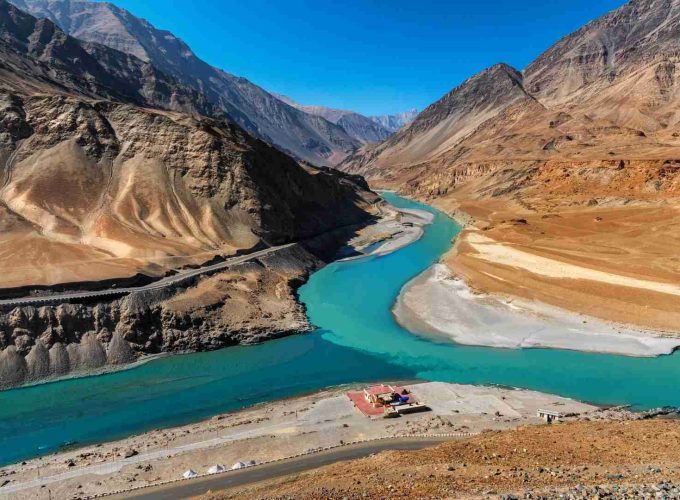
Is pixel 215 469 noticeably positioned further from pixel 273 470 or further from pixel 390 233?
pixel 390 233

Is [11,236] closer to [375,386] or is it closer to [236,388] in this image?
[236,388]

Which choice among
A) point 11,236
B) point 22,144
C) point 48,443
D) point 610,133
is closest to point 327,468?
point 48,443

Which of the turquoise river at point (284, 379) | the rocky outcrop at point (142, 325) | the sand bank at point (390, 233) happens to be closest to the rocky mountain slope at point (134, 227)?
the rocky outcrop at point (142, 325)

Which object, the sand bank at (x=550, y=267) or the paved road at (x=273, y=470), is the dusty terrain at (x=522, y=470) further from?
the sand bank at (x=550, y=267)

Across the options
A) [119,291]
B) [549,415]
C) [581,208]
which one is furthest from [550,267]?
[119,291]

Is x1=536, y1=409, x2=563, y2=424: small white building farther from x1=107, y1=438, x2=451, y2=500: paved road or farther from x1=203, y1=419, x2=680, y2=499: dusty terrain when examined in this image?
x1=107, y1=438, x2=451, y2=500: paved road
